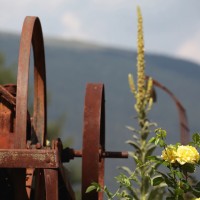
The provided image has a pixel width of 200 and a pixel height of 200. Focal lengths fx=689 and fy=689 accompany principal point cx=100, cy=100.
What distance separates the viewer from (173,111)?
109438 mm

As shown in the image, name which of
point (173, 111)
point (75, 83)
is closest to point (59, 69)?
point (75, 83)

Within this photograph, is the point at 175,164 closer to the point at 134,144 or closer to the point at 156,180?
the point at 156,180

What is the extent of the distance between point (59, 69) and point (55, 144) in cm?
10962

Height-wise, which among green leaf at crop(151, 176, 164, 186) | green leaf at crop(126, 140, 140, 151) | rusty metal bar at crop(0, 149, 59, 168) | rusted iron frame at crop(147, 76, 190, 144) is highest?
rusted iron frame at crop(147, 76, 190, 144)

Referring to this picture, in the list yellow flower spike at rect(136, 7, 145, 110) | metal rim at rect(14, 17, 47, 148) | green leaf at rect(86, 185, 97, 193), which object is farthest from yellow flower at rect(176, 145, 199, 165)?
yellow flower spike at rect(136, 7, 145, 110)

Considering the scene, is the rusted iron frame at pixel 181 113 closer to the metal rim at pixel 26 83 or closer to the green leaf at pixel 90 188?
the metal rim at pixel 26 83

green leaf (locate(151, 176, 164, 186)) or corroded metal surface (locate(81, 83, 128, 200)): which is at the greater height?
corroded metal surface (locate(81, 83, 128, 200))

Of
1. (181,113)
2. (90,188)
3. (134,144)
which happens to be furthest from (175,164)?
(181,113)

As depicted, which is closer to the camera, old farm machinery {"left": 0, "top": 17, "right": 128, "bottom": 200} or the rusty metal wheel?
old farm machinery {"left": 0, "top": 17, "right": 128, "bottom": 200}

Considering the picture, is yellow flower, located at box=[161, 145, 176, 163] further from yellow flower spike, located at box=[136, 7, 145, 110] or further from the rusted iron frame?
the rusted iron frame

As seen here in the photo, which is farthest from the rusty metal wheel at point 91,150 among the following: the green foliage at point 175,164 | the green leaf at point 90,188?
the green foliage at point 175,164

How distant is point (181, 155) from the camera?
353 centimetres

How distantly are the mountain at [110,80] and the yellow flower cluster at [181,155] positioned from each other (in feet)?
283

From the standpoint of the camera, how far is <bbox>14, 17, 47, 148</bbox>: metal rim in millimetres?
3619
